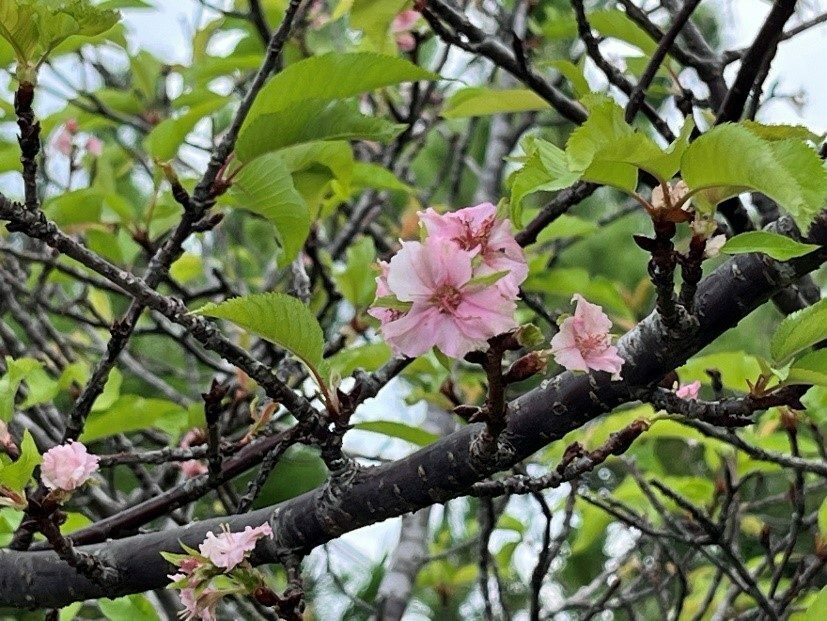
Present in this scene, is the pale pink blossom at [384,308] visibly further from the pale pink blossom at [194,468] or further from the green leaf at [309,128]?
→ the pale pink blossom at [194,468]

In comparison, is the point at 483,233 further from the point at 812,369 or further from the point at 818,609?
the point at 818,609

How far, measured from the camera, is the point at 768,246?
0.51 m

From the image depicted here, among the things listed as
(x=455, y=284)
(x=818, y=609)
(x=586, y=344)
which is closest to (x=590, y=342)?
(x=586, y=344)

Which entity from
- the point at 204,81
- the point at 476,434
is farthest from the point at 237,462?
the point at 204,81

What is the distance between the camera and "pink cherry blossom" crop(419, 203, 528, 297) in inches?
22.0

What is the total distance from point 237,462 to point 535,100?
537 mm

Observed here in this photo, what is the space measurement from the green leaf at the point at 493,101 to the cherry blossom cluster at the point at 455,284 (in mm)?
550

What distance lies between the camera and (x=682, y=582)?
1.24 metres

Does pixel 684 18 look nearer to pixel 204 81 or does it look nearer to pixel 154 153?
pixel 154 153

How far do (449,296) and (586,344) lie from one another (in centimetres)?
10

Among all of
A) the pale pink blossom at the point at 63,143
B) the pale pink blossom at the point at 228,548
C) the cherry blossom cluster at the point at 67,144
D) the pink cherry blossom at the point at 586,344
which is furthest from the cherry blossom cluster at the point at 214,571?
the pale pink blossom at the point at 63,143

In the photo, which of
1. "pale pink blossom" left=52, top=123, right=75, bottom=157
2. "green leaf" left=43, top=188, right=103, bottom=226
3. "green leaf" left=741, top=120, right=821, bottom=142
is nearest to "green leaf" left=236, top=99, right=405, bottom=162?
"green leaf" left=741, top=120, right=821, bottom=142

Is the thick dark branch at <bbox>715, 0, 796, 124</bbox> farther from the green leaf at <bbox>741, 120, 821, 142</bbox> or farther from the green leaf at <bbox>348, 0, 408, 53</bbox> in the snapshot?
the green leaf at <bbox>348, 0, 408, 53</bbox>

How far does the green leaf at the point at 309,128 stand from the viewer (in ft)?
2.65
